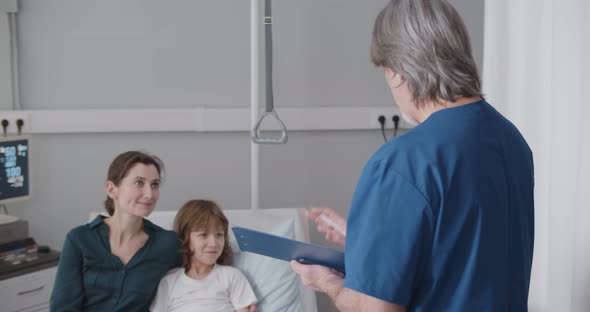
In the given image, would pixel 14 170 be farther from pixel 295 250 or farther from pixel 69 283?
pixel 295 250

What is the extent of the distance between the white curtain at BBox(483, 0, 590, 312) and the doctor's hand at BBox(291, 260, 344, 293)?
0.58 metres

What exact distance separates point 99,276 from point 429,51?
64.2 inches

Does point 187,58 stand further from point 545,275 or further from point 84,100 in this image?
point 545,275

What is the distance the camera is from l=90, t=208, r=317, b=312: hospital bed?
8.95 ft

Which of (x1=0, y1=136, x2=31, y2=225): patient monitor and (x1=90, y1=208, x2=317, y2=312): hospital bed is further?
(x1=0, y1=136, x2=31, y2=225): patient monitor

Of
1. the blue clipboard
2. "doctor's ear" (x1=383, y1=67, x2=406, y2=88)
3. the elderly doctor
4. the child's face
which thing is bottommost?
the child's face

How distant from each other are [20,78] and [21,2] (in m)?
0.34

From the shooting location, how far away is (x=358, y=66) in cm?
354

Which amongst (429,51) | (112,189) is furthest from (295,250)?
(112,189)

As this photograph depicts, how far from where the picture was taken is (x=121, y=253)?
2.54 metres

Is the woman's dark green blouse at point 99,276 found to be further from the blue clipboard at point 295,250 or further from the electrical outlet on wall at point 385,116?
the electrical outlet on wall at point 385,116

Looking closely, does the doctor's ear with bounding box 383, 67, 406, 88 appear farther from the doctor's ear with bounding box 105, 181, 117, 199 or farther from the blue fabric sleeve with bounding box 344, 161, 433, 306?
the doctor's ear with bounding box 105, 181, 117, 199

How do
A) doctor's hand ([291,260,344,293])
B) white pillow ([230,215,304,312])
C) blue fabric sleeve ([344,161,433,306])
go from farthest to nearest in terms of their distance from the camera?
white pillow ([230,215,304,312]) < doctor's hand ([291,260,344,293]) < blue fabric sleeve ([344,161,433,306])

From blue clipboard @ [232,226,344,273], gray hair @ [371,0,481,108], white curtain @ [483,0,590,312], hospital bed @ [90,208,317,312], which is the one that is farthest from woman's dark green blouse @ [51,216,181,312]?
gray hair @ [371,0,481,108]
